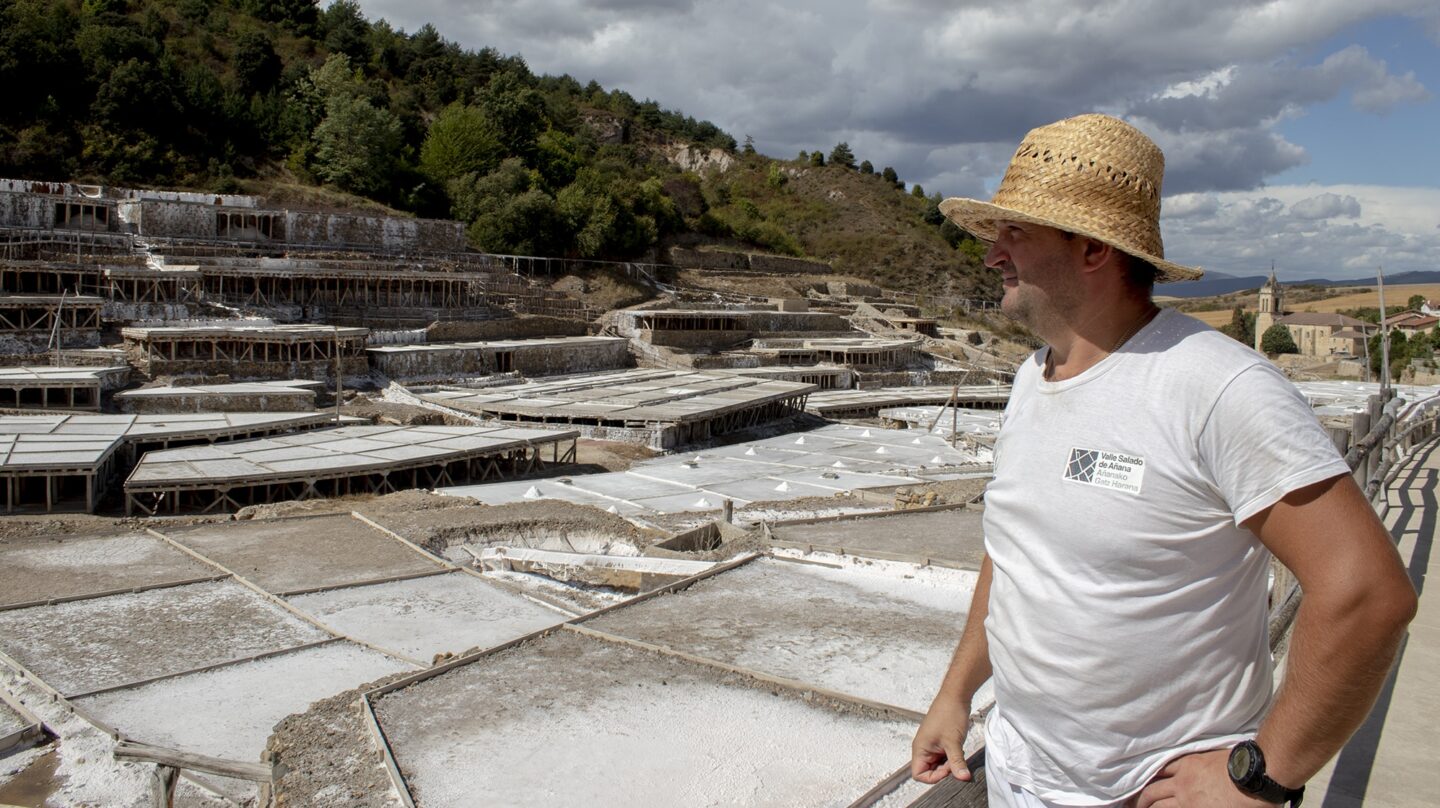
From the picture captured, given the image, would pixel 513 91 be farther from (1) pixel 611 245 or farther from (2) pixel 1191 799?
(2) pixel 1191 799

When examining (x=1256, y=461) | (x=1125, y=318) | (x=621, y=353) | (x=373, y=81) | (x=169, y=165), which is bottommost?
(x=621, y=353)

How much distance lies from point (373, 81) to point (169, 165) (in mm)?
16142

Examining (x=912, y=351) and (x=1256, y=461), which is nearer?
(x=1256, y=461)

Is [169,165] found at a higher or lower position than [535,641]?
higher

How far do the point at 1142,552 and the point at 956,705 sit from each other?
87 cm

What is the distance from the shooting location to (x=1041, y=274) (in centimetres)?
250

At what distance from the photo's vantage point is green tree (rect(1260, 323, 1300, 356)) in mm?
71312

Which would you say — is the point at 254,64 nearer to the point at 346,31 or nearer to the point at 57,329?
the point at 346,31

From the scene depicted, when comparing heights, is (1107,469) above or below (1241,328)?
above

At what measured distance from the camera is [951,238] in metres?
80.5

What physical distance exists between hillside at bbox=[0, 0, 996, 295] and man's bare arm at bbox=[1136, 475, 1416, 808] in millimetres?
46509

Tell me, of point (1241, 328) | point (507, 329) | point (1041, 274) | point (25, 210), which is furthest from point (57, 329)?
point (1241, 328)

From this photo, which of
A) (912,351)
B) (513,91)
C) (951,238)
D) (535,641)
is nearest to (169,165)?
(513,91)

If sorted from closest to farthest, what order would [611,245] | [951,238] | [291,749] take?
[291,749], [611,245], [951,238]
